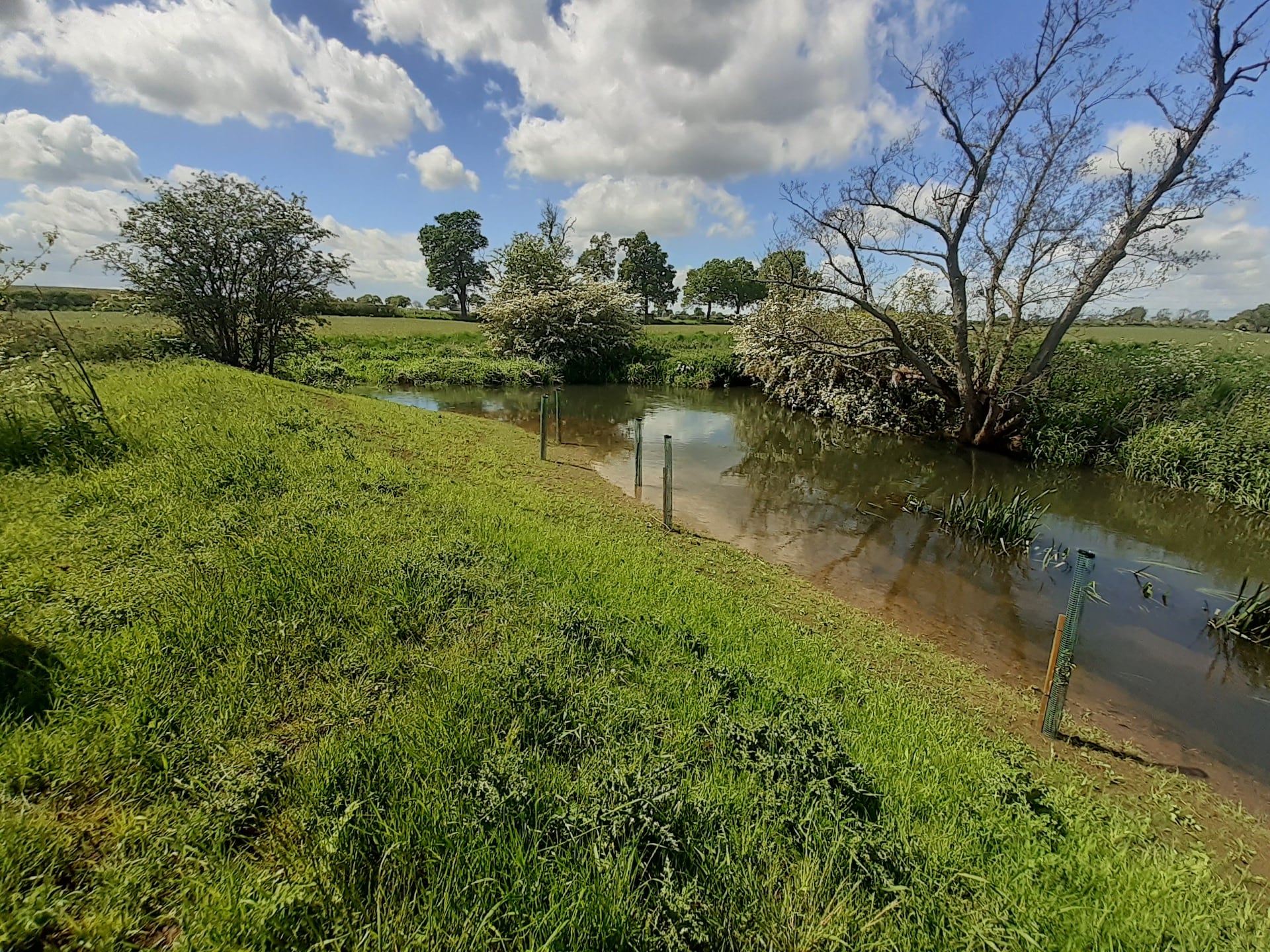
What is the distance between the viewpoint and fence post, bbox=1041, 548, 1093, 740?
14.1 feet

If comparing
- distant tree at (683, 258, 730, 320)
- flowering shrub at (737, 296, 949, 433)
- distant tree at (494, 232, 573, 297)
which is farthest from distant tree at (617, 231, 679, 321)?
flowering shrub at (737, 296, 949, 433)

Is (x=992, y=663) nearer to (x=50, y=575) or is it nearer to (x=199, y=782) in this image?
(x=199, y=782)

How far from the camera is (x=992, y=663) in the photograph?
243 inches

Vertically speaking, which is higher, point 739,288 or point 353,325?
point 739,288

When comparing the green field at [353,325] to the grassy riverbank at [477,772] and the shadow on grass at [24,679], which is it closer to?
the grassy riverbank at [477,772]

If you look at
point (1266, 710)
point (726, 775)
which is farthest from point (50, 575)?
point (1266, 710)

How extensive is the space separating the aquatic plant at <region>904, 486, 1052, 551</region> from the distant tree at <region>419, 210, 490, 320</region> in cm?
6452

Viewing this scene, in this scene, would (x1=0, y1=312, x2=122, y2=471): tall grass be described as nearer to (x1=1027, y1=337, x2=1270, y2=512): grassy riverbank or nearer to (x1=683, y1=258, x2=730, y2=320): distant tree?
(x1=1027, y1=337, x2=1270, y2=512): grassy riverbank

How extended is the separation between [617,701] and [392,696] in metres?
1.28

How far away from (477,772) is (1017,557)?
9814 millimetres

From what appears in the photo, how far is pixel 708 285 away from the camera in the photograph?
7206 centimetres

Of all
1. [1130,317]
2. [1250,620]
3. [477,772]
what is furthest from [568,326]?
[477,772]

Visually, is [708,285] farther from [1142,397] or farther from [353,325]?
[1142,397]

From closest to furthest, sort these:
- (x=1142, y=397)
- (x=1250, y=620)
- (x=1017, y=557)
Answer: (x=1250, y=620) < (x=1017, y=557) < (x=1142, y=397)
